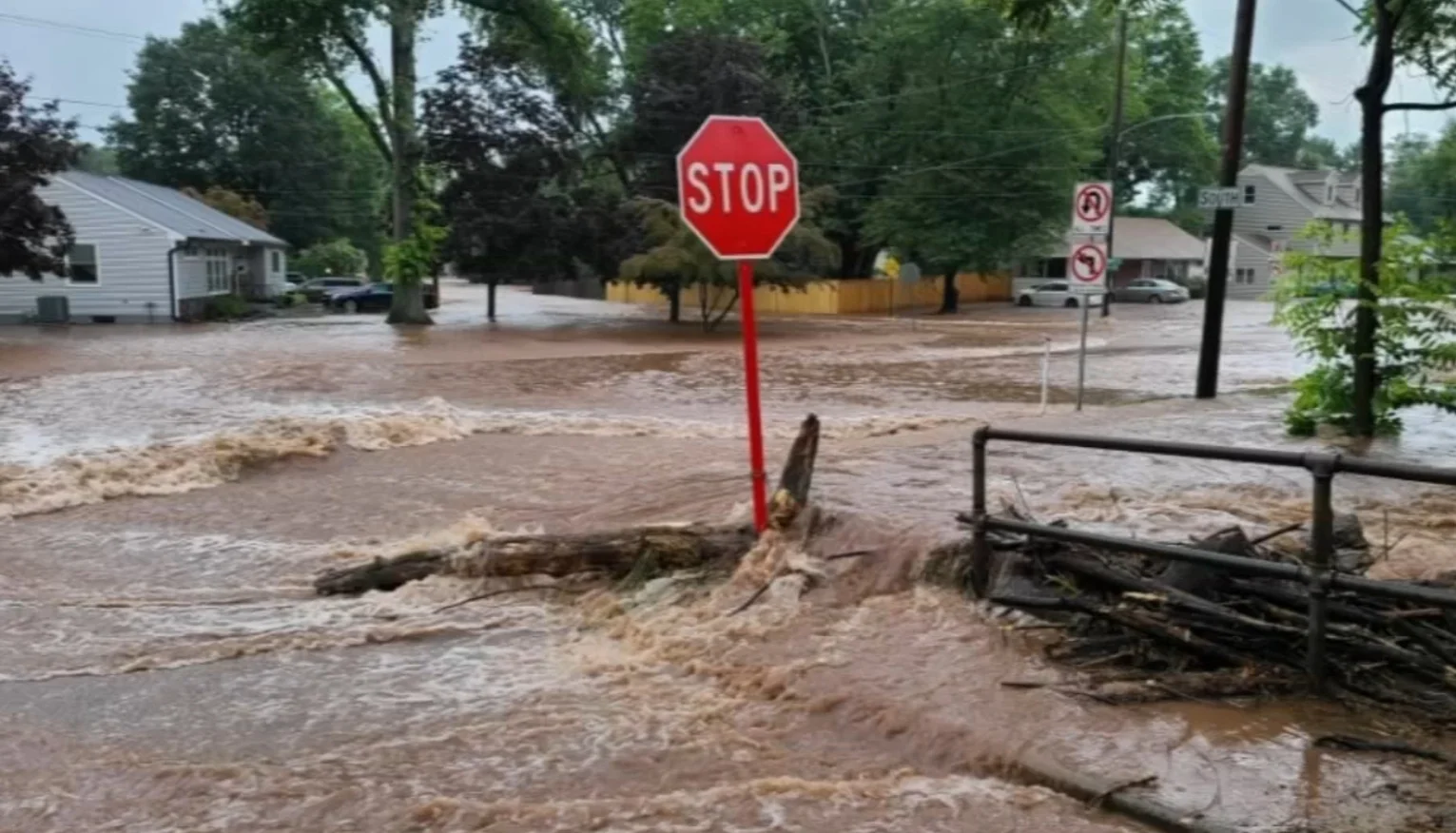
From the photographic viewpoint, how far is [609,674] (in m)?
5.99

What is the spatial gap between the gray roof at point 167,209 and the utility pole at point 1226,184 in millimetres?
34342

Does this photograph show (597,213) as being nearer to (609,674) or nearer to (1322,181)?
(609,674)

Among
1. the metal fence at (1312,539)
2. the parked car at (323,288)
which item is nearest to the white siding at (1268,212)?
the parked car at (323,288)

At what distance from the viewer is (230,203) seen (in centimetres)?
6041

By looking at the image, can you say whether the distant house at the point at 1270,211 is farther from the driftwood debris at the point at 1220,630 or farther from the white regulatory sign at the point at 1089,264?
the driftwood debris at the point at 1220,630

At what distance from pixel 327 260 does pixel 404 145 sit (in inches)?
1283

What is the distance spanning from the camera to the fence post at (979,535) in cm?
596

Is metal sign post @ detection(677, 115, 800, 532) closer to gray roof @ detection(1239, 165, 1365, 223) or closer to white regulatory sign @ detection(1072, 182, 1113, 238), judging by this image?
white regulatory sign @ detection(1072, 182, 1113, 238)

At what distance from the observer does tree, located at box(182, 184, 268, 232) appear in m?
60.3

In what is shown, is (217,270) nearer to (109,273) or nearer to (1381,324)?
(109,273)

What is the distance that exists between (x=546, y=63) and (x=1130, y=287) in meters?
34.6

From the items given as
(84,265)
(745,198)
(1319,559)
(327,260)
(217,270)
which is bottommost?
(1319,559)

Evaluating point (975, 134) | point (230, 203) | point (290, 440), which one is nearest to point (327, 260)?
point (230, 203)

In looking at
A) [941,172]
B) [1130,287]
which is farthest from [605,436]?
[1130,287]
